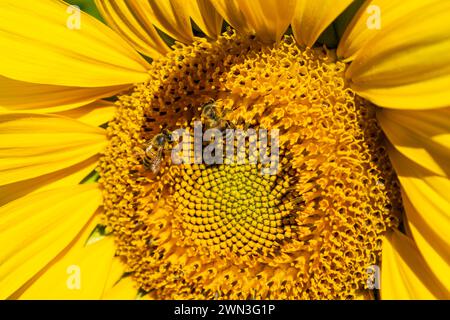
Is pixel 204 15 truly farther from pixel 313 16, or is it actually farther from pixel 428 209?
pixel 428 209

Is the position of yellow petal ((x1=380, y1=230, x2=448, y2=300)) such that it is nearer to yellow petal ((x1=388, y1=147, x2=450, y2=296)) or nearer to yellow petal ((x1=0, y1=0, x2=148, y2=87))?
yellow petal ((x1=388, y1=147, x2=450, y2=296))

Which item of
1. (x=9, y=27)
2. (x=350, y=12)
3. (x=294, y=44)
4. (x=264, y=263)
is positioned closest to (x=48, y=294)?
(x=264, y=263)

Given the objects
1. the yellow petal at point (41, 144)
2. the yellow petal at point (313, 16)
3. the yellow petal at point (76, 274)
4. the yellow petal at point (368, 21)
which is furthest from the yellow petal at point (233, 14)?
the yellow petal at point (76, 274)

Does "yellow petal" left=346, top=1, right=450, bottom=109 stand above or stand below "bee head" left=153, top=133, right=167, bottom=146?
above

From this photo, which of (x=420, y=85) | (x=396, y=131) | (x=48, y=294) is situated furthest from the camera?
(x=48, y=294)

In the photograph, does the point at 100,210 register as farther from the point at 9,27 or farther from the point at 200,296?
the point at 9,27

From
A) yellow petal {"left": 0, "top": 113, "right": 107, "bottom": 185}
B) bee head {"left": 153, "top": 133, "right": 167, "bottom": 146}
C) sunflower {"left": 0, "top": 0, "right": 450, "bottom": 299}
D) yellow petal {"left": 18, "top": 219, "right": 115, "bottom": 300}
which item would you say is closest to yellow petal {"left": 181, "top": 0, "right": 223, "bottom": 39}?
sunflower {"left": 0, "top": 0, "right": 450, "bottom": 299}
